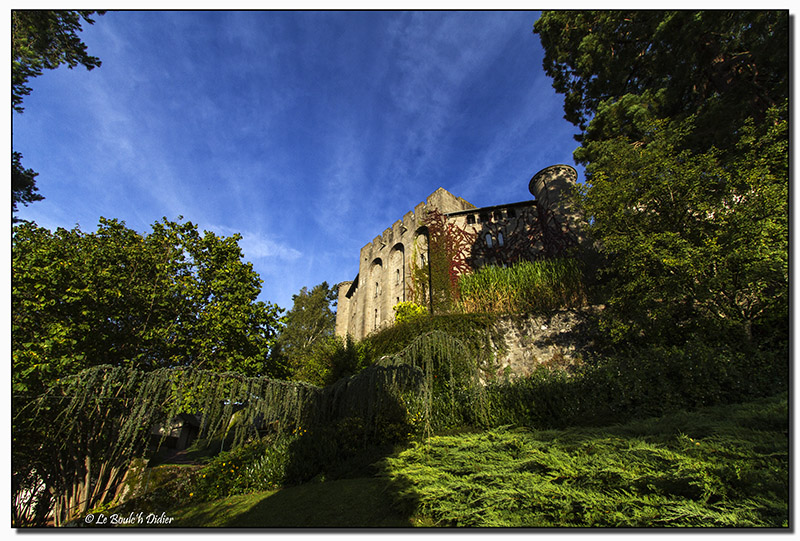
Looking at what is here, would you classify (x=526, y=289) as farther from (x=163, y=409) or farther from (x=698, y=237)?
(x=163, y=409)

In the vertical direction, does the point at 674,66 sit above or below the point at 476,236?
above

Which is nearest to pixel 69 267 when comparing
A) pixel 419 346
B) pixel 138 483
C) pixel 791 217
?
pixel 138 483

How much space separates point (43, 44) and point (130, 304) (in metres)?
6.53

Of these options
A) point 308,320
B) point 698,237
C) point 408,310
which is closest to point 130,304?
point 408,310

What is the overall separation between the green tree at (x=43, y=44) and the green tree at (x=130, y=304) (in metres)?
2.07

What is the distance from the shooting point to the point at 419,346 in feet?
20.0

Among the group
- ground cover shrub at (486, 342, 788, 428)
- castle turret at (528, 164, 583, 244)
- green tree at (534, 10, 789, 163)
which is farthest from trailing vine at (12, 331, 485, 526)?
castle turret at (528, 164, 583, 244)

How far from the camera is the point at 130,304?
7777mm

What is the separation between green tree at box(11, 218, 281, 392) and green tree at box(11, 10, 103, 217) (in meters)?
2.07

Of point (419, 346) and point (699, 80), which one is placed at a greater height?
point (699, 80)

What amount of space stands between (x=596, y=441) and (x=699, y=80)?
1265cm

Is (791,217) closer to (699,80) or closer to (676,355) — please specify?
(676,355)

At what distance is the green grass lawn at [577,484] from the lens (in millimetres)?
2605

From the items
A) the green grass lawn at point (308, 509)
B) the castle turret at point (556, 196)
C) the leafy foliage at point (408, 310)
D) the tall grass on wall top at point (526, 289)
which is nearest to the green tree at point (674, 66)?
the castle turret at point (556, 196)
